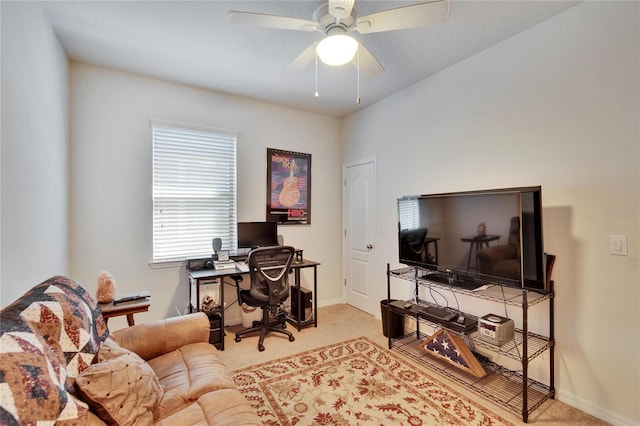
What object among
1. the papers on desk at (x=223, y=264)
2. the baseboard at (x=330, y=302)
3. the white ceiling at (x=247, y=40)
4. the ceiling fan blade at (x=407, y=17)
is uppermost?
the white ceiling at (x=247, y=40)

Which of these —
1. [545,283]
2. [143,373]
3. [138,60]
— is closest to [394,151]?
[545,283]

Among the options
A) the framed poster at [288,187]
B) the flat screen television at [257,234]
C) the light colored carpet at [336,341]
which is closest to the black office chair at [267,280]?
the light colored carpet at [336,341]

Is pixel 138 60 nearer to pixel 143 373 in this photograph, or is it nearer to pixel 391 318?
pixel 143 373

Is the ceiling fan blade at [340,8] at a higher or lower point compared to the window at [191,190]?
higher

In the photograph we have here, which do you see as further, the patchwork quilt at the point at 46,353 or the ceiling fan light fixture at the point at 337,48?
the ceiling fan light fixture at the point at 337,48

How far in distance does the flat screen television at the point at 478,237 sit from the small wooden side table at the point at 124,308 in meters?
2.35

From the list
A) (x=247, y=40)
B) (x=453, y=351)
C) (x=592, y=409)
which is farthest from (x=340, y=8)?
(x=592, y=409)

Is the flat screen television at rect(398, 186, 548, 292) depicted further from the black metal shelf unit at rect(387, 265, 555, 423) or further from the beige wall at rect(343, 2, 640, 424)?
the beige wall at rect(343, 2, 640, 424)

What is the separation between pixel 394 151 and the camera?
3555 mm

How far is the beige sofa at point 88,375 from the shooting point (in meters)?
0.84

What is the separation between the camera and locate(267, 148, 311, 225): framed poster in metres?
3.91

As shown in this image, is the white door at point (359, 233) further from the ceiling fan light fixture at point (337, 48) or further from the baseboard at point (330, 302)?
the ceiling fan light fixture at point (337, 48)

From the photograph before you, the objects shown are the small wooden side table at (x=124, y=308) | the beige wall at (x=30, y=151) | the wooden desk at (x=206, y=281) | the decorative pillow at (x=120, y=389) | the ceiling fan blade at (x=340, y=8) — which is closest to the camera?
the decorative pillow at (x=120, y=389)

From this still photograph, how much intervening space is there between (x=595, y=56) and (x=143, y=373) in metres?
3.26
